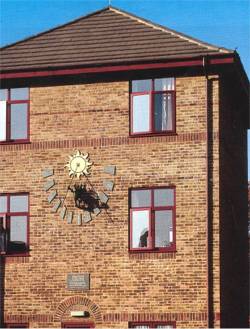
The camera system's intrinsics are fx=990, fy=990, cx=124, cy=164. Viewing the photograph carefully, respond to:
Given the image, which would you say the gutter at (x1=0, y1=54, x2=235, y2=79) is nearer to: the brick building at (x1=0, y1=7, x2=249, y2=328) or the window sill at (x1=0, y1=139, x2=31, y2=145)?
the brick building at (x1=0, y1=7, x2=249, y2=328)

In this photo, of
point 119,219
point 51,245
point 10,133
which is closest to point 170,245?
point 119,219

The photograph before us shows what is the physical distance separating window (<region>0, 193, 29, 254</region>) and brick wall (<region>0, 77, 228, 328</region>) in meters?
0.24

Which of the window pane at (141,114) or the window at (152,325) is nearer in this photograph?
the window at (152,325)

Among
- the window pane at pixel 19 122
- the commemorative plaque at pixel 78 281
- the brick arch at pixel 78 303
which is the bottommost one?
the brick arch at pixel 78 303

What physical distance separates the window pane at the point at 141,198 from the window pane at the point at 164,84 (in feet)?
9.20

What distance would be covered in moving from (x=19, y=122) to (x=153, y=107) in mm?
3843

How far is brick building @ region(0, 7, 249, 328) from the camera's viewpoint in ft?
83.9

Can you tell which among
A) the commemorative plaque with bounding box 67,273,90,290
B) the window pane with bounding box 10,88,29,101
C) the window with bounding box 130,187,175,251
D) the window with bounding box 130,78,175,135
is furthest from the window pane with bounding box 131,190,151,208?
the window pane with bounding box 10,88,29,101

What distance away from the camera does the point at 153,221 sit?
Result: 25.9 m

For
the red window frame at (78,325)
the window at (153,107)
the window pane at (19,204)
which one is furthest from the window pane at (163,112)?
the red window frame at (78,325)

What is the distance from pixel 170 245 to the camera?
84.3 ft

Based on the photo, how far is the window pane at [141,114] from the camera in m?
26.4

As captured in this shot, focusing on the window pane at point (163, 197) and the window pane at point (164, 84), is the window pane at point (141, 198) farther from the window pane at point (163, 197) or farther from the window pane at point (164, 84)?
the window pane at point (164, 84)

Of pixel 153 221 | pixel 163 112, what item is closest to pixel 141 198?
pixel 153 221
